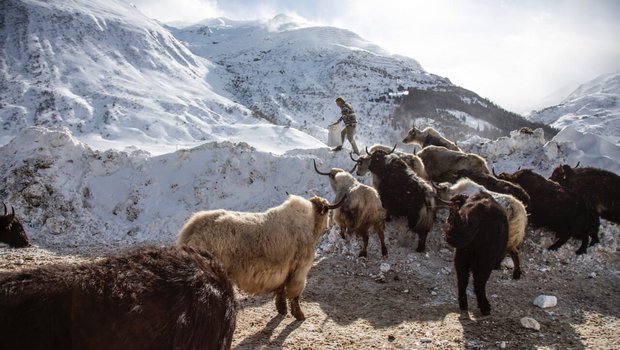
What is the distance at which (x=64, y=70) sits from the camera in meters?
29.8

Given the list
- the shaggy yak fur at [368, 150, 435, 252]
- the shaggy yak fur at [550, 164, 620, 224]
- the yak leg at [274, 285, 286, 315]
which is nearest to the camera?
the yak leg at [274, 285, 286, 315]

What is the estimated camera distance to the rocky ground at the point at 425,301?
466cm

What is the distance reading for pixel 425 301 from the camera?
6020 mm

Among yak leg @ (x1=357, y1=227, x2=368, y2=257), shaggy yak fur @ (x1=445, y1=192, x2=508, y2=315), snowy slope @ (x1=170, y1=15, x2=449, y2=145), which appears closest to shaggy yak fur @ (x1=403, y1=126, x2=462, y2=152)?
yak leg @ (x1=357, y1=227, x2=368, y2=257)

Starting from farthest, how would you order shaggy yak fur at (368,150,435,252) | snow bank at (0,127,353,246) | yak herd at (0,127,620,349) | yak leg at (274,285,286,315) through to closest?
snow bank at (0,127,353,246), shaggy yak fur at (368,150,435,252), yak leg at (274,285,286,315), yak herd at (0,127,620,349)

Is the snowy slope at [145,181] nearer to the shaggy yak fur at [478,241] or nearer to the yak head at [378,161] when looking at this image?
the yak head at [378,161]

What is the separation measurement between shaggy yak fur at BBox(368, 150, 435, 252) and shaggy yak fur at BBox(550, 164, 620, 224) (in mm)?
3760

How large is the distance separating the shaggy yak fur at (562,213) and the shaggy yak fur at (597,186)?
0.74m

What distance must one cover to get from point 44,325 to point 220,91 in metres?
43.9

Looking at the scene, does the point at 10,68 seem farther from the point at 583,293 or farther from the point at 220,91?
the point at 583,293

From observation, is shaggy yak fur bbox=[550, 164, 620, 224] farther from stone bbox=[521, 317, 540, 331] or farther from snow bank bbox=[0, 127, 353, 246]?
snow bank bbox=[0, 127, 353, 246]

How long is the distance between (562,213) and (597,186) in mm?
2091

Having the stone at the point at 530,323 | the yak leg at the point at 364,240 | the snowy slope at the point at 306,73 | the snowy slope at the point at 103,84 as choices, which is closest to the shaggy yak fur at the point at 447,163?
the yak leg at the point at 364,240

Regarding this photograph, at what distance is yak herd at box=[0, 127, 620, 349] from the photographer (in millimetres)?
1961
